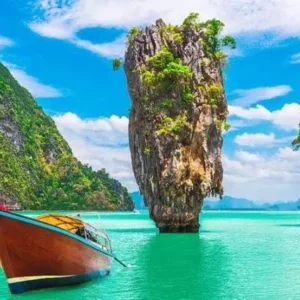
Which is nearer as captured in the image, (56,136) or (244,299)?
(244,299)

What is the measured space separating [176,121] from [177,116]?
651 mm

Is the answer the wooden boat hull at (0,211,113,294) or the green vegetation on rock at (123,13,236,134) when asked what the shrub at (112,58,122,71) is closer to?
the green vegetation on rock at (123,13,236,134)

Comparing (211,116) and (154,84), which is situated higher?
(154,84)

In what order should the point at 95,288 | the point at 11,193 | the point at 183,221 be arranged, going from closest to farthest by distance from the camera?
the point at 95,288 < the point at 183,221 < the point at 11,193

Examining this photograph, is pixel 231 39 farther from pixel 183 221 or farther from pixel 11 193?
pixel 11 193

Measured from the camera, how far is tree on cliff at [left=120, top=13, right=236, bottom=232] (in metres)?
39.9

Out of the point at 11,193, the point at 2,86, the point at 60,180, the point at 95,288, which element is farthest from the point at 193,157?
the point at 2,86

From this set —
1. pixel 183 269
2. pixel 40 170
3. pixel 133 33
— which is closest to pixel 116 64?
pixel 133 33

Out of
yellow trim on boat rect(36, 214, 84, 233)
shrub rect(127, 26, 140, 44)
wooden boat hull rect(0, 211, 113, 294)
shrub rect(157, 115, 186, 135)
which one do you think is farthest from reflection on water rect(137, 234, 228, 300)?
shrub rect(127, 26, 140, 44)

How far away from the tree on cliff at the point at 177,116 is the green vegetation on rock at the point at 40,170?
8607 cm

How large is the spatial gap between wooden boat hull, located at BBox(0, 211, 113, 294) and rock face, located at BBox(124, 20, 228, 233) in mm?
23258

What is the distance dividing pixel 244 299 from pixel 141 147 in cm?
2720

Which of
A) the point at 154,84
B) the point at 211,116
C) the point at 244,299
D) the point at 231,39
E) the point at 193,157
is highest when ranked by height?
the point at 231,39

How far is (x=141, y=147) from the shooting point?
42375mm
